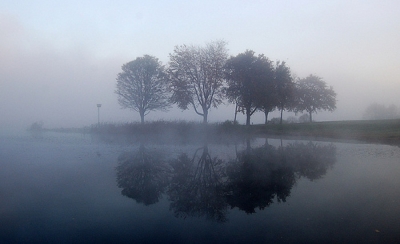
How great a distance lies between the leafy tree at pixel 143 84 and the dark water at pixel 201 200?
2623 cm

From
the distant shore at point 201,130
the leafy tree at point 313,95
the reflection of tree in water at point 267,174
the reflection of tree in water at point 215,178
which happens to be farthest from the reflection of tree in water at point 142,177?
the leafy tree at point 313,95

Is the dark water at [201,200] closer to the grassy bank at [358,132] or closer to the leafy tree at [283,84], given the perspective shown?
the grassy bank at [358,132]

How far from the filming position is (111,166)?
12359 millimetres

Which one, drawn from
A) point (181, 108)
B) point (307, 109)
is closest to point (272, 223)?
point (181, 108)

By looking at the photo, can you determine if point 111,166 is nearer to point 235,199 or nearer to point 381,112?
point 235,199

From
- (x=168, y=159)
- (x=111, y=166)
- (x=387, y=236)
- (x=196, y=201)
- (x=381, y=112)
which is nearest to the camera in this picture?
(x=387, y=236)

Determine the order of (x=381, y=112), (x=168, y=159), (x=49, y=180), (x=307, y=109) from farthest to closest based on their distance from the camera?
(x=381, y=112)
(x=307, y=109)
(x=168, y=159)
(x=49, y=180)

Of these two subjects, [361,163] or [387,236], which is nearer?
[387,236]

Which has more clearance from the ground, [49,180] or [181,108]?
[181,108]

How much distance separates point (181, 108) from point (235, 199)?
28.3 metres

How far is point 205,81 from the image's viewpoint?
113 feet

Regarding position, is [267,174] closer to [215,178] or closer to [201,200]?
[215,178]

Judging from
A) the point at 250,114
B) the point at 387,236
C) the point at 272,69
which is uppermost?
the point at 272,69

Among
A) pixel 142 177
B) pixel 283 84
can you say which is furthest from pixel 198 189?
pixel 283 84
